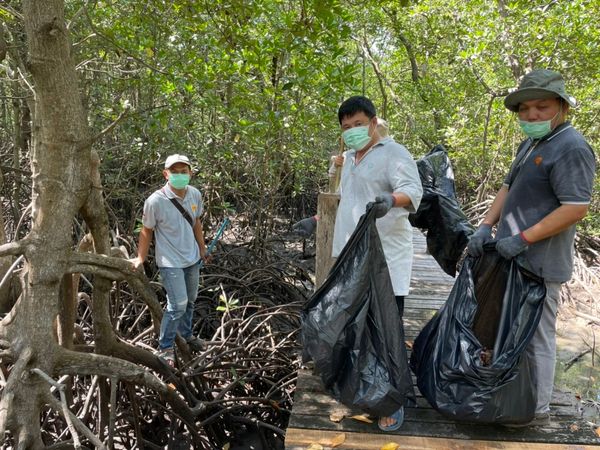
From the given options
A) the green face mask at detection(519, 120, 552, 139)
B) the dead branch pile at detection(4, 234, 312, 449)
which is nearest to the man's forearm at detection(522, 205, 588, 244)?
the green face mask at detection(519, 120, 552, 139)

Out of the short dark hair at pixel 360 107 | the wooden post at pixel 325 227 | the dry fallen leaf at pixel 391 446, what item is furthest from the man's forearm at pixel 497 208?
the dry fallen leaf at pixel 391 446

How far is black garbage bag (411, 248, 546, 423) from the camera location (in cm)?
177

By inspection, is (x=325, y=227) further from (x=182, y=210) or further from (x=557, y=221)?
(x=557, y=221)

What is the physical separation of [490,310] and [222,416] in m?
1.94

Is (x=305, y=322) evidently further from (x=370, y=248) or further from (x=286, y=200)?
(x=286, y=200)

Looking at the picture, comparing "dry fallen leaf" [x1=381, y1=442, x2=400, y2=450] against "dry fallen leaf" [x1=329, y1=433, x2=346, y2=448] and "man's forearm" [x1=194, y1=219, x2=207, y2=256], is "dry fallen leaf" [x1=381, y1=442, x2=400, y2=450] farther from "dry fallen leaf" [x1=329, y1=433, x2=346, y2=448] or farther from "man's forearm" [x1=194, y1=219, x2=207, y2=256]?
"man's forearm" [x1=194, y1=219, x2=207, y2=256]

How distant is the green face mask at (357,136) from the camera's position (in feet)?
6.92

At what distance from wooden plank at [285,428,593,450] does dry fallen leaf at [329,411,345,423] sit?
0.07m

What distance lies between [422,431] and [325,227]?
112 centimetres

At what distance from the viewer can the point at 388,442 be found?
186 cm

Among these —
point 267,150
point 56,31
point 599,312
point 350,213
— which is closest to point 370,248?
point 350,213

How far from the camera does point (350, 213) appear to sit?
2174mm

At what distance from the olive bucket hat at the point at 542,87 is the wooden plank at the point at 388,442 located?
129 centimetres

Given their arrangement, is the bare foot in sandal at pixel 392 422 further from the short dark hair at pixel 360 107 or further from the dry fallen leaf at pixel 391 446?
the short dark hair at pixel 360 107
